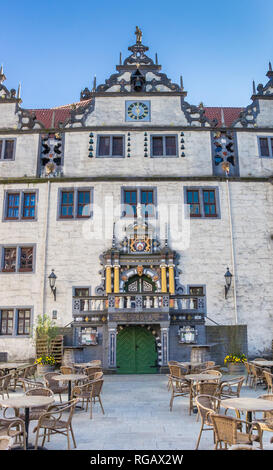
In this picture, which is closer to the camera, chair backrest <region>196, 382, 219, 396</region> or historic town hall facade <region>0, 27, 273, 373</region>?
chair backrest <region>196, 382, 219, 396</region>

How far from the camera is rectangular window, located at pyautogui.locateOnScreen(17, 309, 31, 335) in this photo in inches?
795

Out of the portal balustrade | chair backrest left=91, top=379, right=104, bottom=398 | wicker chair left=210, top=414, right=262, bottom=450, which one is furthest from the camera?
the portal balustrade

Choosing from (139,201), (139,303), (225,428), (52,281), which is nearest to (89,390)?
(225,428)

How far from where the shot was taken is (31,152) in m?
22.7

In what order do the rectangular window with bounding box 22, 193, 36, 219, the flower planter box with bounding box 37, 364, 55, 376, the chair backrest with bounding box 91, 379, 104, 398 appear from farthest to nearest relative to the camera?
the rectangular window with bounding box 22, 193, 36, 219
the flower planter box with bounding box 37, 364, 55, 376
the chair backrest with bounding box 91, 379, 104, 398

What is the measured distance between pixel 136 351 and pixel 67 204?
8.43m

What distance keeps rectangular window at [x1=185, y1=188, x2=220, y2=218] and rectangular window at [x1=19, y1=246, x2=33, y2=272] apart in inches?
337

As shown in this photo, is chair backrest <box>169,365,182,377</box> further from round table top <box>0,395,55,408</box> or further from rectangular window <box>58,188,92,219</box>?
rectangular window <box>58,188,92,219</box>

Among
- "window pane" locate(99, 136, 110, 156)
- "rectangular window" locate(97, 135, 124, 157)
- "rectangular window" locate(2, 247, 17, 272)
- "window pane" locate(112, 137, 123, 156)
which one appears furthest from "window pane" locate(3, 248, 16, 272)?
"window pane" locate(112, 137, 123, 156)

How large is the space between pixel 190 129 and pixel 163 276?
8497 mm

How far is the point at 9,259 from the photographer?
21.2 meters

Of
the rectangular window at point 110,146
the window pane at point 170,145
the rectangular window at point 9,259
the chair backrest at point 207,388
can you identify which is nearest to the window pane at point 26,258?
the rectangular window at point 9,259
